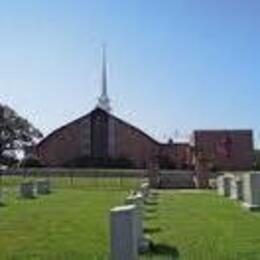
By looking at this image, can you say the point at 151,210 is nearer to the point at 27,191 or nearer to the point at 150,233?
the point at 150,233

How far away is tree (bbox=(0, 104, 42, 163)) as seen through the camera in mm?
137125

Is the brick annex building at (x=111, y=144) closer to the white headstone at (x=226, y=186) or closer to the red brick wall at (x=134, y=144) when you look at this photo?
the red brick wall at (x=134, y=144)

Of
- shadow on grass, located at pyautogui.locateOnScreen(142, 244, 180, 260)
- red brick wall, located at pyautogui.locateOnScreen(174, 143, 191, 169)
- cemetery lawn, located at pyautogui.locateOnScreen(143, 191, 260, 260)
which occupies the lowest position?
shadow on grass, located at pyautogui.locateOnScreen(142, 244, 180, 260)

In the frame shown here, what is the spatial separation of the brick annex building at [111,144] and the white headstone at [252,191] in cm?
9430

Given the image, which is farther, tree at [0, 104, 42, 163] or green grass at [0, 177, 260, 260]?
tree at [0, 104, 42, 163]

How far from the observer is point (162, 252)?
17.9 metres

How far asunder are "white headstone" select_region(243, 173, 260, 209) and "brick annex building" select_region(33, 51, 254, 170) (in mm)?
94297

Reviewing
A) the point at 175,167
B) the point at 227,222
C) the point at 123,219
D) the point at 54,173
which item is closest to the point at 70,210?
the point at 227,222

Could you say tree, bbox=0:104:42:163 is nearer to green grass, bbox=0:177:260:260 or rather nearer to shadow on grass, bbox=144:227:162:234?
green grass, bbox=0:177:260:260

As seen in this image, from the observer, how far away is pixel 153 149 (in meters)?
137

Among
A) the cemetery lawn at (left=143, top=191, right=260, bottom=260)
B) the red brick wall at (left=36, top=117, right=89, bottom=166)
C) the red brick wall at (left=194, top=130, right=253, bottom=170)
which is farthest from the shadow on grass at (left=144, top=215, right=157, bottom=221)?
the red brick wall at (left=36, top=117, right=89, bottom=166)

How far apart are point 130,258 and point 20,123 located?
12838 cm

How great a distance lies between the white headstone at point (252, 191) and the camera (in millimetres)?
33875

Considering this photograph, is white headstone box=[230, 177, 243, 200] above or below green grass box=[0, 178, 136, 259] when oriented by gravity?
above
